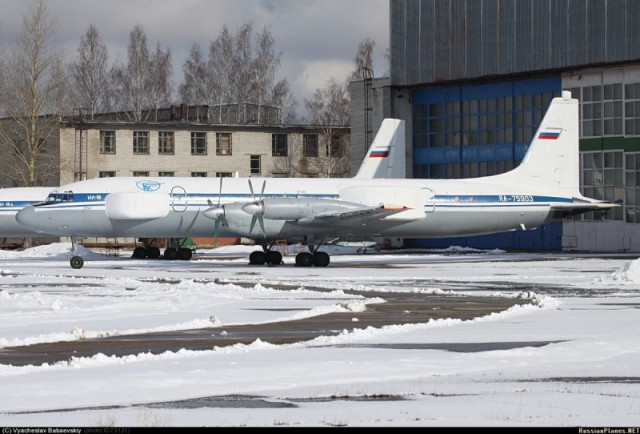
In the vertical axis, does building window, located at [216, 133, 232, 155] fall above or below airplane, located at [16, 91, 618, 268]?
above

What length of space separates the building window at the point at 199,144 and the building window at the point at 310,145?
10.3 m

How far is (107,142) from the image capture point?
8888cm

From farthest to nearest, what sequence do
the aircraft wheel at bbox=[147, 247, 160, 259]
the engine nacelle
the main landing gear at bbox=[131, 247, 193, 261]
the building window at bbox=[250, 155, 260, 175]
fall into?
the building window at bbox=[250, 155, 260, 175]
the aircraft wheel at bbox=[147, 247, 160, 259]
the main landing gear at bbox=[131, 247, 193, 261]
the engine nacelle

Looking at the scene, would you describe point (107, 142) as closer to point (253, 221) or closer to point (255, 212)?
point (253, 221)

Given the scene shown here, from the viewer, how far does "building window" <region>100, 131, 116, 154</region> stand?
291 ft

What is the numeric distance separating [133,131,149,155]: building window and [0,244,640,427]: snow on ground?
55.5m

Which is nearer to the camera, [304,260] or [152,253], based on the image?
[304,260]

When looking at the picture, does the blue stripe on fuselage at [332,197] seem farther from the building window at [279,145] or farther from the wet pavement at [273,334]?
the building window at [279,145]

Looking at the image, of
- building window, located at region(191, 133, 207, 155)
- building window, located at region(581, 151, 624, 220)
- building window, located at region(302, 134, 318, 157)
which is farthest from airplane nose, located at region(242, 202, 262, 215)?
building window, located at region(302, 134, 318, 157)

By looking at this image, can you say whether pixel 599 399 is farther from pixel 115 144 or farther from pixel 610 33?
pixel 115 144

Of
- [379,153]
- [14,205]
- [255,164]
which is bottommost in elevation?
[14,205]

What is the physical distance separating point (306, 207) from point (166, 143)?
149ft

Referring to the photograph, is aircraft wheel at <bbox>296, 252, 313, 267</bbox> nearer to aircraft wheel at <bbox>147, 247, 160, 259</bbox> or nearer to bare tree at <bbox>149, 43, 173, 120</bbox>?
aircraft wheel at <bbox>147, 247, 160, 259</bbox>

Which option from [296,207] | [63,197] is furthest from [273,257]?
[63,197]
